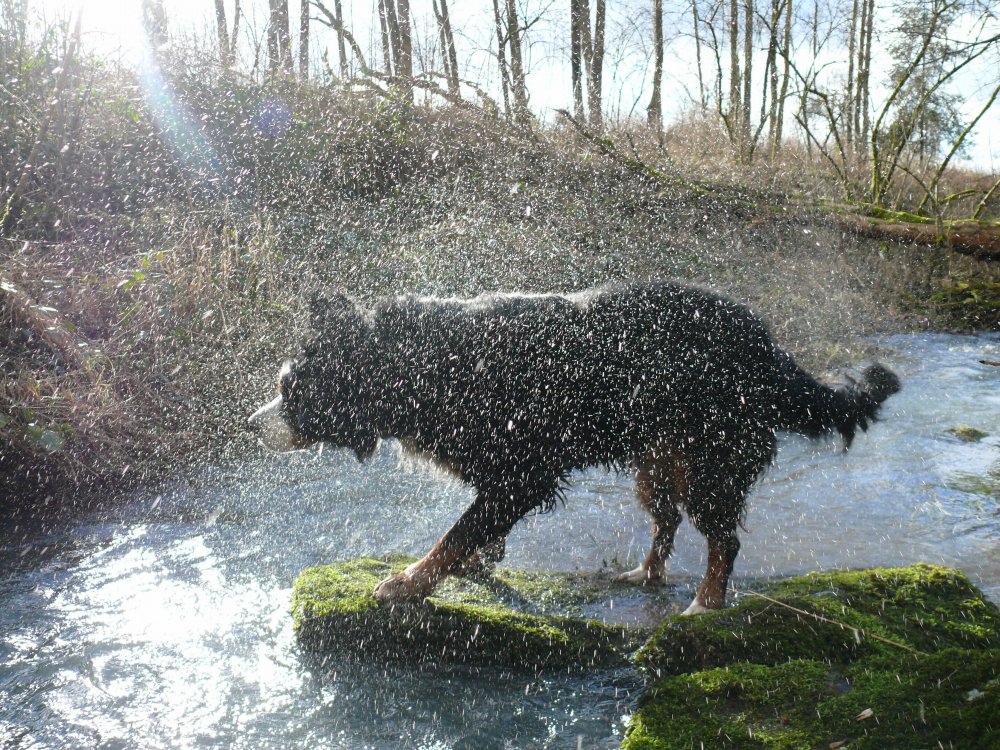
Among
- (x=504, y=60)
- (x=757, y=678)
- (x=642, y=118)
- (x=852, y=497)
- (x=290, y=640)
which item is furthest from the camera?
(x=642, y=118)

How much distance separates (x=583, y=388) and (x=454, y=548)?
1014mm

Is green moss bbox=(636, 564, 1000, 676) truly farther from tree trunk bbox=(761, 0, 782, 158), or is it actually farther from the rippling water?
tree trunk bbox=(761, 0, 782, 158)

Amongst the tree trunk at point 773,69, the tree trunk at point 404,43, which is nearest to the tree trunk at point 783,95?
the tree trunk at point 773,69

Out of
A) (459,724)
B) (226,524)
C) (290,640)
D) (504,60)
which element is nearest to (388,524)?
(226,524)

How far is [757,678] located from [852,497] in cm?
320

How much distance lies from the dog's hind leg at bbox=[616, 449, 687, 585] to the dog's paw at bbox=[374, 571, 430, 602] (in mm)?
1261

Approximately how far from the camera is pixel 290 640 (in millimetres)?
3189

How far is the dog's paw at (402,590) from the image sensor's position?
3285 mm

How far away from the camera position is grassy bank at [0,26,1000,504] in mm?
5270

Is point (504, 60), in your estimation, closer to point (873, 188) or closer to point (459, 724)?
point (873, 188)

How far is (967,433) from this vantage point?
20.5 feet

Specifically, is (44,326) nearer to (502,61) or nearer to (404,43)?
(502,61)

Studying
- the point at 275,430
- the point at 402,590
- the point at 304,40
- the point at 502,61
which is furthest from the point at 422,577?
the point at 304,40

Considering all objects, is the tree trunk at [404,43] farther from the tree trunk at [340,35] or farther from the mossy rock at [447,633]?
the mossy rock at [447,633]
